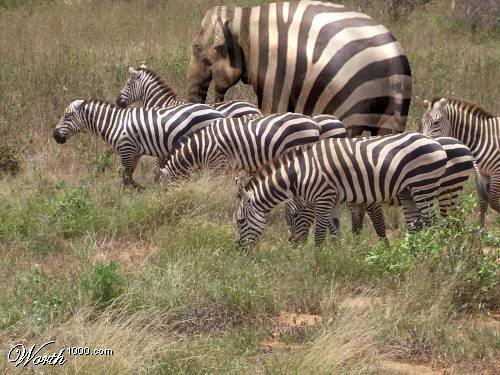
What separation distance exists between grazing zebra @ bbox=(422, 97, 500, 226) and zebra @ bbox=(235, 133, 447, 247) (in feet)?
5.90

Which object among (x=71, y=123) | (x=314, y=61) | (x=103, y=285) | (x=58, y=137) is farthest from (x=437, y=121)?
(x=103, y=285)

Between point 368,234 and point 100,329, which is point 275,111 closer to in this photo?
point 368,234

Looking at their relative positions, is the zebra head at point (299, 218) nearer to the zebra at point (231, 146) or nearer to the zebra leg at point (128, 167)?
the zebra at point (231, 146)

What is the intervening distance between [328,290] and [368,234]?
7.06 ft

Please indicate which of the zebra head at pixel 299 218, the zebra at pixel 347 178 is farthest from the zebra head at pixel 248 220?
the zebra head at pixel 299 218

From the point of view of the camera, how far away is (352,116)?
27.3 feet

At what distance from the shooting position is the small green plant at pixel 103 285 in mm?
5609

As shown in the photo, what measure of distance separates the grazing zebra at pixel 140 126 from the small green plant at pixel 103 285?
148 inches

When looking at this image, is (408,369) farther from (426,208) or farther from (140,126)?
(140,126)

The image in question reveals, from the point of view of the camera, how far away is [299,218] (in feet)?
25.1

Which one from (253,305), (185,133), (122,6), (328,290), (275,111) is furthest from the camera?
(122,6)

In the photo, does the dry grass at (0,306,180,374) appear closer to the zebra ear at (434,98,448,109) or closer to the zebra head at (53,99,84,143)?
the zebra ear at (434,98,448,109)

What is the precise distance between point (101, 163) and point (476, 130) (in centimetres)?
412

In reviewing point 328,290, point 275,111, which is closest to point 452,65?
point 275,111
